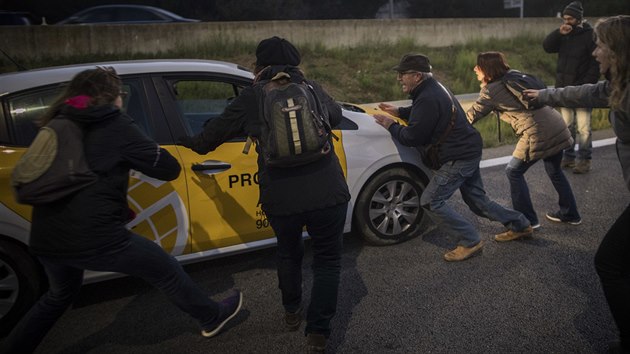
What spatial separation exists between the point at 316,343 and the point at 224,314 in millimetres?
619

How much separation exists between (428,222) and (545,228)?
1.03 metres

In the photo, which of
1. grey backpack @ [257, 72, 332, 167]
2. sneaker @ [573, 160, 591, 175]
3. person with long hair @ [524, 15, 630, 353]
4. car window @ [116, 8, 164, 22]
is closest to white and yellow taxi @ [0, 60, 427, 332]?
grey backpack @ [257, 72, 332, 167]

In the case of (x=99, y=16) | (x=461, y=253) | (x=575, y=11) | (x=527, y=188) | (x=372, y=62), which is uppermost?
(x=99, y=16)

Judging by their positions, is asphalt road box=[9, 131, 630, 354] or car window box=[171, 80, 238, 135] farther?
car window box=[171, 80, 238, 135]

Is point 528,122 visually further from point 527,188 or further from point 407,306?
point 407,306

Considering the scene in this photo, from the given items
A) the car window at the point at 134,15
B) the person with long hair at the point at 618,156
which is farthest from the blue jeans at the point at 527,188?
the car window at the point at 134,15

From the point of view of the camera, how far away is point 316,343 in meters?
2.86

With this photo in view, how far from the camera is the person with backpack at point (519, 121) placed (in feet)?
13.9

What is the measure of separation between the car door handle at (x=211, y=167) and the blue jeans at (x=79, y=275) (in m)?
0.85

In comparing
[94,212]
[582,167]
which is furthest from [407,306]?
[582,167]

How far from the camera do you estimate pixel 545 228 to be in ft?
15.4

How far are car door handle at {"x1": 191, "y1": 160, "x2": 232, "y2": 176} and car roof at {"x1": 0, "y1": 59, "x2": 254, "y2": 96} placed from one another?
699 millimetres

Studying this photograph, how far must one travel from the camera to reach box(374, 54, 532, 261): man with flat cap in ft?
12.5

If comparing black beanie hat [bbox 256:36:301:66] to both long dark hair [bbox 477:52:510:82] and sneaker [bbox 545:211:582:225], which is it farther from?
sneaker [bbox 545:211:582:225]
